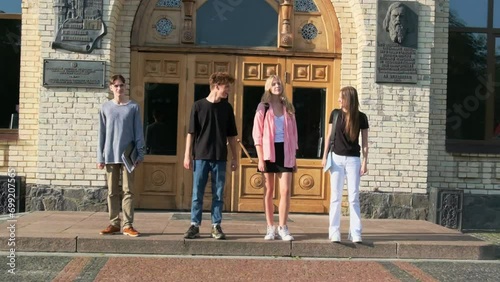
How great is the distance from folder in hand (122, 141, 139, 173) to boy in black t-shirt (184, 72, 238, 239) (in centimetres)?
59

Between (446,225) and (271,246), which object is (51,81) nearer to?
(271,246)

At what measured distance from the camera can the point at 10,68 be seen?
33.2 feet

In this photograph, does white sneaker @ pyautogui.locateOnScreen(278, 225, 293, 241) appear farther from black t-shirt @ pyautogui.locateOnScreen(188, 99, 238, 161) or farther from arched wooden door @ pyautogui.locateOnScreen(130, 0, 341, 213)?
arched wooden door @ pyautogui.locateOnScreen(130, 0, 341, 213)

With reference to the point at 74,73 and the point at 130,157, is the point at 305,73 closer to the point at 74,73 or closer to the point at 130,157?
the point at 74,73

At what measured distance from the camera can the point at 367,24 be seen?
380 inches

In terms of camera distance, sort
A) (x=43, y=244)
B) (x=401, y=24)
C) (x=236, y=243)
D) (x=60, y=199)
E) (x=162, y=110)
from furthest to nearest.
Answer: (x=162, y=110) → (x=401, y=24) → (x=60, y=199) → (x=236, y=243) → (x=43, y=244)

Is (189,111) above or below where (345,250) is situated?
above

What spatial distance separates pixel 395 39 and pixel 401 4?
1.84 feet

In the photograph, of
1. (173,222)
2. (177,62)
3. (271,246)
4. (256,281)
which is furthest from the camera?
(177,62)

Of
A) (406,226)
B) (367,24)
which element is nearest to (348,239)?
(406,226)

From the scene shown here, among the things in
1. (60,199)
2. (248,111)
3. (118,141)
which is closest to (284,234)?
(118,141)

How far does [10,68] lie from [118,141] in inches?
156

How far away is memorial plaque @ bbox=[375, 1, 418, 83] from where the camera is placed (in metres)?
9.59

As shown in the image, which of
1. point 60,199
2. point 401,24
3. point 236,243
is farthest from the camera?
point 401,24
